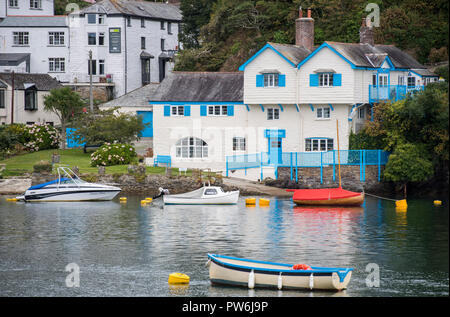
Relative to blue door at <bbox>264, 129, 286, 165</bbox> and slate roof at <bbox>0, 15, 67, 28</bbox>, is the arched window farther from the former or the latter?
slate roof at <bbox>0, 15, 67, 28</bbox>

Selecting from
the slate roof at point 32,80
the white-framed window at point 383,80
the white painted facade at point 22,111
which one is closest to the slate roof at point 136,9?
the slate roof at point 32,80

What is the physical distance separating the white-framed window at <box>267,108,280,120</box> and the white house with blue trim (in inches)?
3.4

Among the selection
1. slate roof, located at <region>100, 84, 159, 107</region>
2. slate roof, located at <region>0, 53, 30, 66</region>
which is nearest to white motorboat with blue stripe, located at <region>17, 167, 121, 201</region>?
slate roof, located at <region>100, 84, 159, 107</region>

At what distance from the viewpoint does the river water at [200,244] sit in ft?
122

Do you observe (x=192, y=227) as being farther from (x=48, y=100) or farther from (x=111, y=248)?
(x=48, y=100)

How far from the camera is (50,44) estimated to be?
349 ft

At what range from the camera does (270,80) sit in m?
73.4

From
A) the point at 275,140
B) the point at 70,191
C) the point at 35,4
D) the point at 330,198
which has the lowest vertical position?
the point at 330,198

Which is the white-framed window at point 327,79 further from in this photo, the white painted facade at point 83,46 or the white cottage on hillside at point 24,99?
the white painted facade at point 83,46

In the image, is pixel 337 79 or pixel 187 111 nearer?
pixel 337 79

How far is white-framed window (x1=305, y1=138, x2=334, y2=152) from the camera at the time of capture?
72188mm

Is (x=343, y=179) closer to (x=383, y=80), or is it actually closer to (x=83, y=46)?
(x=383, y=80)

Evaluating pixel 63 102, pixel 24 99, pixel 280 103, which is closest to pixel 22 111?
pixel 24 99

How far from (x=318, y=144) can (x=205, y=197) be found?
13.1 meters
